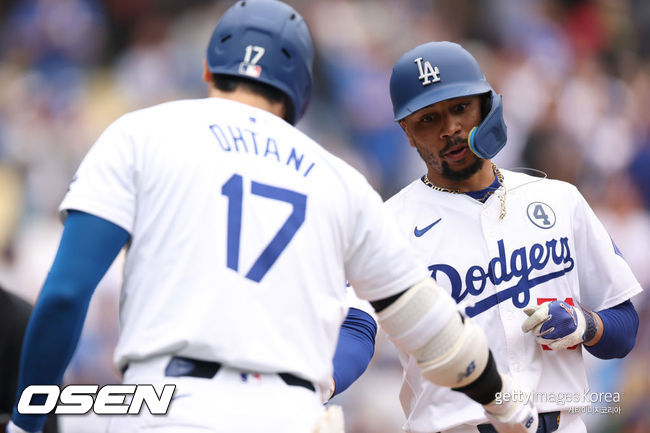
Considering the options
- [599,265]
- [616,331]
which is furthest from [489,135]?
[616,331]

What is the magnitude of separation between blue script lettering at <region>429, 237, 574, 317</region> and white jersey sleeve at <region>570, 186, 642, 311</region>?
186mm

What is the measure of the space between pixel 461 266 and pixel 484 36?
697cm

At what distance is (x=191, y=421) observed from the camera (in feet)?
7.87

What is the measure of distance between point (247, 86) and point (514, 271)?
1503 millimetres

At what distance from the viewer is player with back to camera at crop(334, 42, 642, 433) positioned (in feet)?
12.0

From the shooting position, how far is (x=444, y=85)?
12.7 ft

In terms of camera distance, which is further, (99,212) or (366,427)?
(366,427)

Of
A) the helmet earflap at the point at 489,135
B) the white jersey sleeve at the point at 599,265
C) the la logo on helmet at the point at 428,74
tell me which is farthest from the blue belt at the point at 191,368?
the white jersey sleeve at the point at 599,265

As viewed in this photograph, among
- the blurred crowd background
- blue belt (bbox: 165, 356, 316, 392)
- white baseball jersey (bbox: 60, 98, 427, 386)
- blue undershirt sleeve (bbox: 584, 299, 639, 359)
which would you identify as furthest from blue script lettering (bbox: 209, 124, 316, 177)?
the blurred crowd background

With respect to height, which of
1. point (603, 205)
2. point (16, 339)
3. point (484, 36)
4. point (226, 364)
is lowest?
point (16, 339)

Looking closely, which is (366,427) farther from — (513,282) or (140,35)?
(140,35)

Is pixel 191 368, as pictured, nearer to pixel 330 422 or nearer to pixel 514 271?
pixel 330 422

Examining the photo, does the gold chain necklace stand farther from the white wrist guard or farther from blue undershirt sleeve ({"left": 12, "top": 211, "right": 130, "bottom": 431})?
blue undershirt sleeve ({"left": 12, "top": 211, "right": 130, "bottom": 431})

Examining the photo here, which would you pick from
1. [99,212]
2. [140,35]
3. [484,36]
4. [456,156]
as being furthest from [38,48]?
[99,212]
